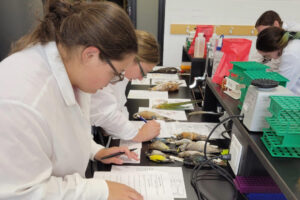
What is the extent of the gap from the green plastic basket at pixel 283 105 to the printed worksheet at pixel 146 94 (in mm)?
1146

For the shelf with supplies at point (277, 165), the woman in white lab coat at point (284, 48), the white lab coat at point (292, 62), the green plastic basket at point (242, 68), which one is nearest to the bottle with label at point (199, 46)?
the woman in white lab coat at point (284, 48)

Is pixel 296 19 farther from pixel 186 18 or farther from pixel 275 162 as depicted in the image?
pixel 275 162

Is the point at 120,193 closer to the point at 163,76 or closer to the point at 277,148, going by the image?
the point at 277,148

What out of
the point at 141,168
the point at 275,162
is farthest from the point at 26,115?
the point at 275,162

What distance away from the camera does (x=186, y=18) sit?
3412mm

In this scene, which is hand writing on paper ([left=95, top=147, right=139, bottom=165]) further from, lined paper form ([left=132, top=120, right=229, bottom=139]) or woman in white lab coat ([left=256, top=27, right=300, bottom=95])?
woman in white lab coat ([left=256, top=27, right=300, bottom=95])

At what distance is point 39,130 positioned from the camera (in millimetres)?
592

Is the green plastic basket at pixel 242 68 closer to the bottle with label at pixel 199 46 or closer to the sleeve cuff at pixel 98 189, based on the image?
the sleeve cuff at pixel 98 189

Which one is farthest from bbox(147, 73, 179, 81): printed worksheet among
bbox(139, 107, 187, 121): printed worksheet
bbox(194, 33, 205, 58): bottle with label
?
bbox(139, 107, 187, 121): printed worksheet

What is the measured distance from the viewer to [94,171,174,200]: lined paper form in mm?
873

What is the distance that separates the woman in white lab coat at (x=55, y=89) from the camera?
1.81ft

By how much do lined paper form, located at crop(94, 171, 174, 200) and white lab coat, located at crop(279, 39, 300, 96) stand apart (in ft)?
5.71

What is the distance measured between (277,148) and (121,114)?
79 cm

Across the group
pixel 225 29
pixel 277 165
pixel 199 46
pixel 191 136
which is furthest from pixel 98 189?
pixel 225 29
